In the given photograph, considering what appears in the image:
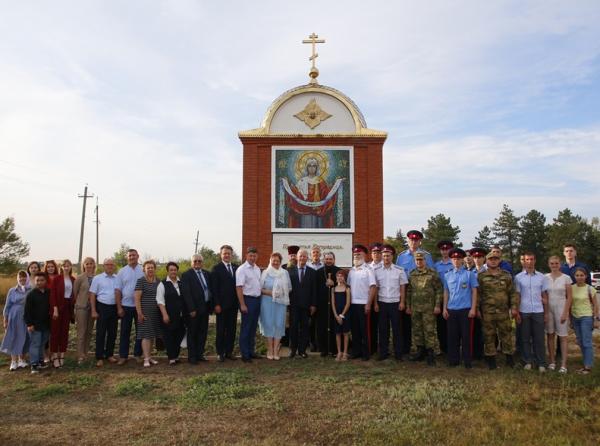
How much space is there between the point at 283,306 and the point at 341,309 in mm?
839

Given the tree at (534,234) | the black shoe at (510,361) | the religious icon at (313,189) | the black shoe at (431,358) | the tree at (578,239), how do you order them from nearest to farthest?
the black shoe at (510,361) < the black shoe at (431,358) < the religious icon at (313,189) < the tree at (578,239) < the tree at (534,234)

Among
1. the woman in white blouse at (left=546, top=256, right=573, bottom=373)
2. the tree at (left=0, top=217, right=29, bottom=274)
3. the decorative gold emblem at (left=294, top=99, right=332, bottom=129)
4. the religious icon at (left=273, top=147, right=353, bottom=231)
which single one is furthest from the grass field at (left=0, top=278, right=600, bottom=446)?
the tree at (left=0, top=217, right=29, bottom=274)

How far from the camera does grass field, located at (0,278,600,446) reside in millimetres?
4258

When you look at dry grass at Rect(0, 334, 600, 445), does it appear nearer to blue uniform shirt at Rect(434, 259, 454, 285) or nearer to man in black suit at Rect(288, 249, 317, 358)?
man in black suit at Rect(288, 249, 317, 358)

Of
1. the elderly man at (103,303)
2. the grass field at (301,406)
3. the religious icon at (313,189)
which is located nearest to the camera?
the grass field at (301,406)

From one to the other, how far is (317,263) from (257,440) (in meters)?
3.64

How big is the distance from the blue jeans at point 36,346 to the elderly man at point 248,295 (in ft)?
9.12

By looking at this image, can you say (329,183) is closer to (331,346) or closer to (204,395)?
(331,346)

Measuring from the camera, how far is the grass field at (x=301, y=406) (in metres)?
4.26

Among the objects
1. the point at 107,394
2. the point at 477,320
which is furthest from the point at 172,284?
the point at 477,320

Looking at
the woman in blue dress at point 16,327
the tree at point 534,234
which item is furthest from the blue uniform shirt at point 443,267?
the tree at point 534,234

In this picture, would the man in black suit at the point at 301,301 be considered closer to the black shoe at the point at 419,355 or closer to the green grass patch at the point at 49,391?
the black shoe at the point at 419,355

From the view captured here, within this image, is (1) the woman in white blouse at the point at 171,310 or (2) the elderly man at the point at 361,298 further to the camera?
(2) the elderly man at the point at 361,298

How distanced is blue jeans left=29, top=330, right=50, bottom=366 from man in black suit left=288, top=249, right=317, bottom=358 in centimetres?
350
